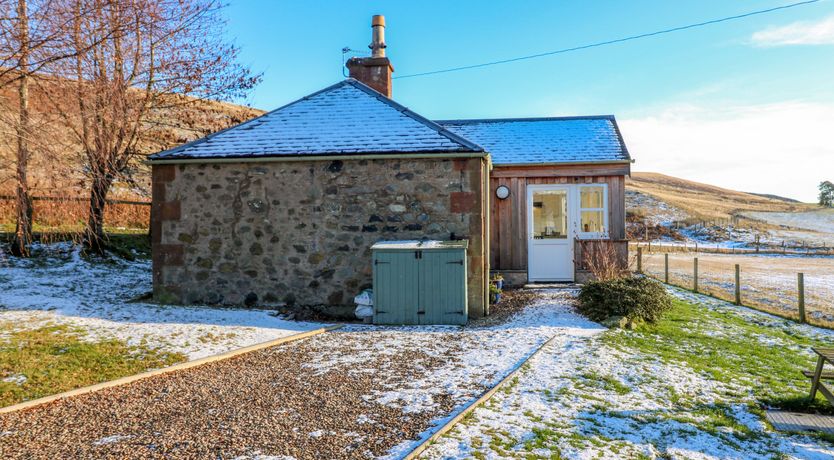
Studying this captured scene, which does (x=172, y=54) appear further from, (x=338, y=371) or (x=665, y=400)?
(x=665, y=400)

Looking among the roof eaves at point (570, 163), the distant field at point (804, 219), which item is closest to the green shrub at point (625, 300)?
the roof eaves at point (570, 163)

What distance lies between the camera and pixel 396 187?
9.95 metres

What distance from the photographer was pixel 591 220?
1352cm

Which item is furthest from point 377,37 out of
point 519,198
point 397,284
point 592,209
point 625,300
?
point 625,300

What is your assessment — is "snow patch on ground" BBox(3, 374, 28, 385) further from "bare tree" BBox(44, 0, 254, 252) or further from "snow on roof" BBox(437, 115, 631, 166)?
"snow on roof" BBox(437, 115, 631, 166)

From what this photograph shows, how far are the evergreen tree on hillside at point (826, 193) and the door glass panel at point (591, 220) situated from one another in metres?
68.2

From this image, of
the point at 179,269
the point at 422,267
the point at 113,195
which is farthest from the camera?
the point at 113,195

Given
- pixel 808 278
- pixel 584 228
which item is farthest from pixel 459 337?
pixel 808 278

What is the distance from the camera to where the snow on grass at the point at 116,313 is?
7566 mm

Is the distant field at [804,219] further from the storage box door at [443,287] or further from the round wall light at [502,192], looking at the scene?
the storage box door at [443,287]

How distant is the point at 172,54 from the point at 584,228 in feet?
38.8

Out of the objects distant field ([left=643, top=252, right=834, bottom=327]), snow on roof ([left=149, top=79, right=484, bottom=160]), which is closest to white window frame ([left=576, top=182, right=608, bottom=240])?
distant field ([left=643, top=252, right=834, bottom=327])

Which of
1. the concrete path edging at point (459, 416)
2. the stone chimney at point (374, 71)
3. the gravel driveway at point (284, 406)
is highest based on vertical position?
the stone chimney at point (374, 71)

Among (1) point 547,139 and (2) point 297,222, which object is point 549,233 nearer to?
(1) point 547,139
